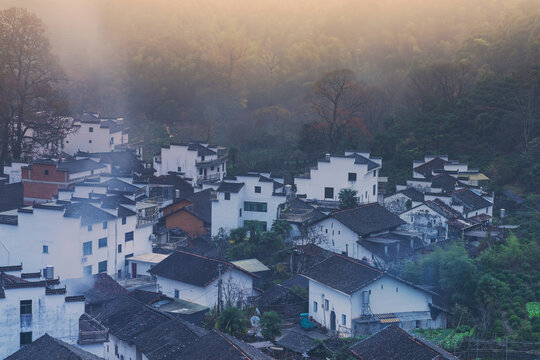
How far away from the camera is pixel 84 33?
41.1 m

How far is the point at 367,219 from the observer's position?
18578 mm

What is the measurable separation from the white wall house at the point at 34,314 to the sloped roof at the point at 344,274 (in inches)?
186

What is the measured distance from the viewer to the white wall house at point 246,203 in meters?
19.9

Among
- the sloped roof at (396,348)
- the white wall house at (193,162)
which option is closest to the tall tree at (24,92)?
the white wall house at (193,162)

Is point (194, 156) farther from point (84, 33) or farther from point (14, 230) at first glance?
point (84, 33)

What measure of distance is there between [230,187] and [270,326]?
6.49 metres

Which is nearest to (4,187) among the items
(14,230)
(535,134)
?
(14,230)

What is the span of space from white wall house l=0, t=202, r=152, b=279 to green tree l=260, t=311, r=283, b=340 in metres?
4.94

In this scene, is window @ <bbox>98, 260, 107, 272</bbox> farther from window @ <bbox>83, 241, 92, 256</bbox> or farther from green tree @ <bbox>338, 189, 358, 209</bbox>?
green tree @ <bbox>338, 189, 358, 209</bbox>

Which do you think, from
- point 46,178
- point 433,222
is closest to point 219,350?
point 433,222

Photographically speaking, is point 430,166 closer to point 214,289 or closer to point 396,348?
point 214,289

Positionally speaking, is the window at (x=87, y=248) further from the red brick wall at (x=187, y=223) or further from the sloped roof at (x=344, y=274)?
the sloped roof at (x=344, y=274)

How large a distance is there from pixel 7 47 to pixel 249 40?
17609 millimetres

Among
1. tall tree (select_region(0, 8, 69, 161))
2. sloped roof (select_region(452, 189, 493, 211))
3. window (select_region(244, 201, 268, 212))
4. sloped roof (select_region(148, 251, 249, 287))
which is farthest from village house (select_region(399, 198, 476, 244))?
tall tree (select_region(0, 8, 69, 161))
